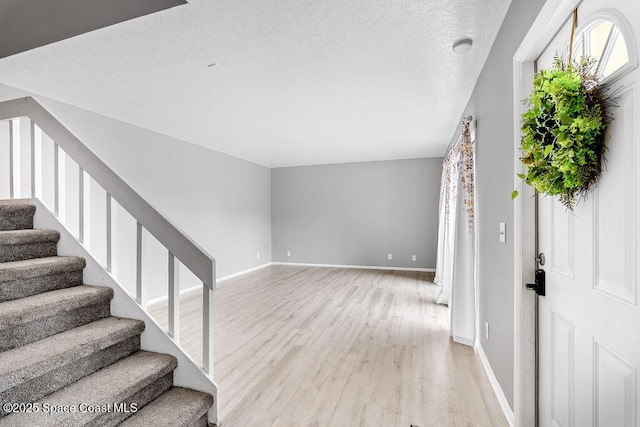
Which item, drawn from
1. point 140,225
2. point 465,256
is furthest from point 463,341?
point 140,225

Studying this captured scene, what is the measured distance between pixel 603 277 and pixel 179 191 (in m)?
4.90

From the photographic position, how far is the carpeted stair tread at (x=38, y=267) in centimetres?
156

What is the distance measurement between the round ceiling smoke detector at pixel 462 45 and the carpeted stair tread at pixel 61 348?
111 inches

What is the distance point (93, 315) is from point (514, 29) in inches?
117

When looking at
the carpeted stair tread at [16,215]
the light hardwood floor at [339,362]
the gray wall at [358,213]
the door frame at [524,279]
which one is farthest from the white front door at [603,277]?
the gray wall at [358,213]

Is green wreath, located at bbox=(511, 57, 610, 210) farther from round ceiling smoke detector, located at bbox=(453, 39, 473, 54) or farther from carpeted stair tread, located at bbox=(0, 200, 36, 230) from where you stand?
carpeted stair tread, located at bbox=(0, 200, 36, 230)

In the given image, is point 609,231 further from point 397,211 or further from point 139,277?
point 397,211

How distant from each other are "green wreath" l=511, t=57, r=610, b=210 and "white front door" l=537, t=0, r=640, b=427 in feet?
0.13

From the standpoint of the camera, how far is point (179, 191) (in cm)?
460

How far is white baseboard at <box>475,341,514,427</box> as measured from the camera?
1697 millimetres

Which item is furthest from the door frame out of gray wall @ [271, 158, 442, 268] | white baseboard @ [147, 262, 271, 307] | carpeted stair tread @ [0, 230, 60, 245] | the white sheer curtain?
gray wall @ [271, 158, 442, 268]

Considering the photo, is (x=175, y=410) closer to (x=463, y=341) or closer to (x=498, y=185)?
(x=498, y=185)

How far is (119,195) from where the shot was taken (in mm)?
1815

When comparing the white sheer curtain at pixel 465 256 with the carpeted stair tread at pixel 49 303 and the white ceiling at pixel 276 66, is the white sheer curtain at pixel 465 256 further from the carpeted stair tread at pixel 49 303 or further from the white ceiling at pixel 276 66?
the carpeted stair tread at pixel 49 303
